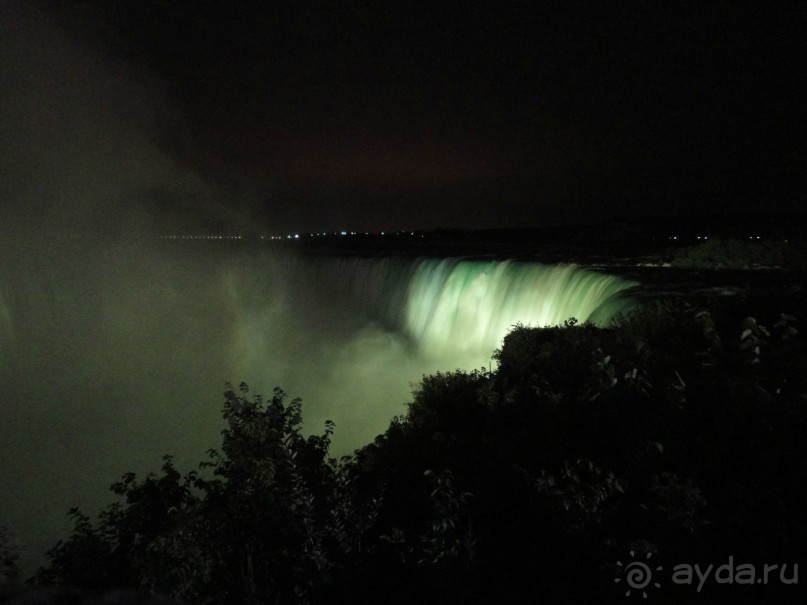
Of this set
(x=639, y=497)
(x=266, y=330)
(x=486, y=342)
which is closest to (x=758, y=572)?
(x=639, y=497)

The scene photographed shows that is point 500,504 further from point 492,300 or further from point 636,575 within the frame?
point 492,300

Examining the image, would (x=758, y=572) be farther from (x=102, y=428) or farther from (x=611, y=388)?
(x=102, y=428)

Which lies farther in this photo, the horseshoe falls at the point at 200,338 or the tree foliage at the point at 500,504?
the horseshoe falls at the point at 200,338

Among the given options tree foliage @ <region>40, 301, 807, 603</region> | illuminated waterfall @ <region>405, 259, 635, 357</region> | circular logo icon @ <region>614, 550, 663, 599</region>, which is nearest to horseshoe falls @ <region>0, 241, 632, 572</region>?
illuminated waterfall @ <region>405, 259, 635, 357</region>

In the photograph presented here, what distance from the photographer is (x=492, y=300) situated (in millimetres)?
20219

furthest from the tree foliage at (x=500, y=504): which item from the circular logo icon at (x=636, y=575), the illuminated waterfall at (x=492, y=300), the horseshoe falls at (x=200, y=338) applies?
the horseshoe falls at (x=200, y=338)

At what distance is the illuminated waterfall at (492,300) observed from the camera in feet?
49.7

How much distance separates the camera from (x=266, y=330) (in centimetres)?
3647

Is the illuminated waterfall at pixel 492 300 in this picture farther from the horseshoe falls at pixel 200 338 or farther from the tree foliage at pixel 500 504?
the tree foliage at pixel 500 504

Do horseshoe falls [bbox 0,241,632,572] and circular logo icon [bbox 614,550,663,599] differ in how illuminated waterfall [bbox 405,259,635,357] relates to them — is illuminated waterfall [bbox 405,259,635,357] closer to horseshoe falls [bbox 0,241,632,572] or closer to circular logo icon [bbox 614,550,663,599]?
horseshoe falls [bbox 0,241,632,572]

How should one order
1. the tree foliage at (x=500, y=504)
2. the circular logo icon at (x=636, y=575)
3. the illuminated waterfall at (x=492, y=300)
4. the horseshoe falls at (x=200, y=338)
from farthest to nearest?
the horseshoe falls at (x=200, y=338) → the illuminated waterfall at (x=492, y=300) → the tree foliage at (x=500, y=504) → the circular logo icon at (x=636, y=575)

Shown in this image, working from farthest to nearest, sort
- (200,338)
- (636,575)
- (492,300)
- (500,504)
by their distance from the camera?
(200,338) < (492,300) < (500,504) < (636,575)

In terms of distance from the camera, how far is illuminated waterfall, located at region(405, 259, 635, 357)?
49.7 ft

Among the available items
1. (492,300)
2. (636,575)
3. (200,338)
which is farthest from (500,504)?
(200,338)
